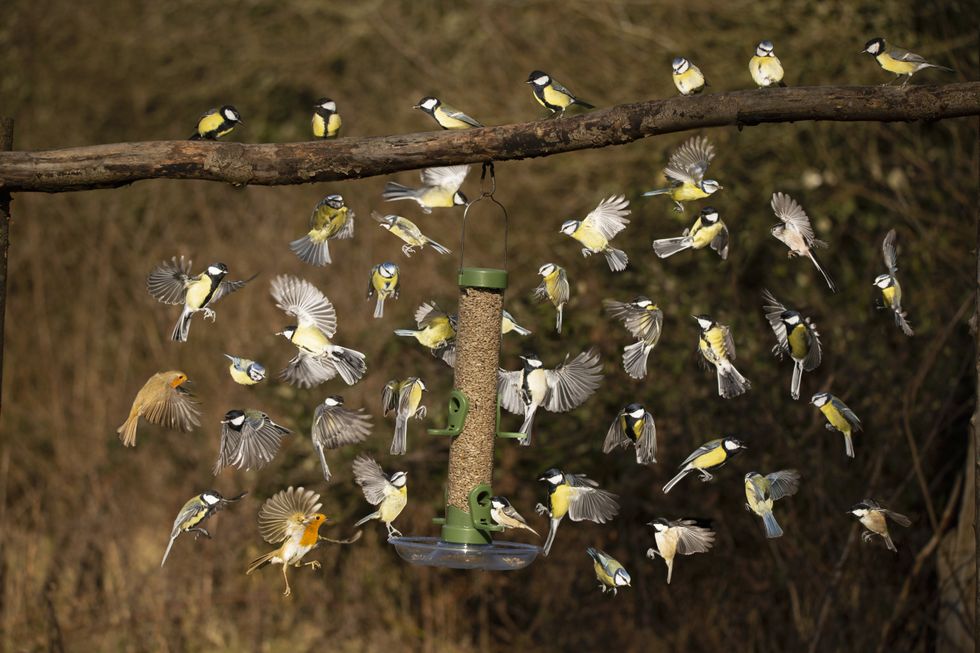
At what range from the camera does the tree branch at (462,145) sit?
2984mm

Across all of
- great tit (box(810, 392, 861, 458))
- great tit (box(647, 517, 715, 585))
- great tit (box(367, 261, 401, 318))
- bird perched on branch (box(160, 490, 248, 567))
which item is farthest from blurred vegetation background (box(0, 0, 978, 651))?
bird perched on branch (box(160, 490, 248, 567))

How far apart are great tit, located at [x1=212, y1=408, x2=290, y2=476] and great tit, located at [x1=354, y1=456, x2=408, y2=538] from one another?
0.30m

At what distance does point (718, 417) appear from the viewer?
568 cm

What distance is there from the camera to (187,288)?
3229mm

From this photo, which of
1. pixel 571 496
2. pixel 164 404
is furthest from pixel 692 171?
pixel 164 404

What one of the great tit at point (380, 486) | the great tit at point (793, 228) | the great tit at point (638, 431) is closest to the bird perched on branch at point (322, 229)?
the great tit at point (380, 486)

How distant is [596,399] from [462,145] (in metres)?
3.00

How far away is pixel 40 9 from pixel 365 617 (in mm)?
6954

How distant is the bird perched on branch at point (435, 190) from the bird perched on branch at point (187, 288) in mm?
526

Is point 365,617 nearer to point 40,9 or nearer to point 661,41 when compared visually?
point 661,41

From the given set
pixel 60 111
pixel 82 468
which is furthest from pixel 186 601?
pixel 60 111

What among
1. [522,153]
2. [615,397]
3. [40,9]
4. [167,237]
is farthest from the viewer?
[40,9]

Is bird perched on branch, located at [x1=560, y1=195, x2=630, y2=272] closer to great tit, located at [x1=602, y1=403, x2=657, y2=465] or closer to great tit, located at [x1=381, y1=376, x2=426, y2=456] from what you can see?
great tit, located at [x1=602, y1=403, x2=657, y2=465]

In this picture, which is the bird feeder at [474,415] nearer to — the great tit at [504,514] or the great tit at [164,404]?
the great tit at [504,514]
